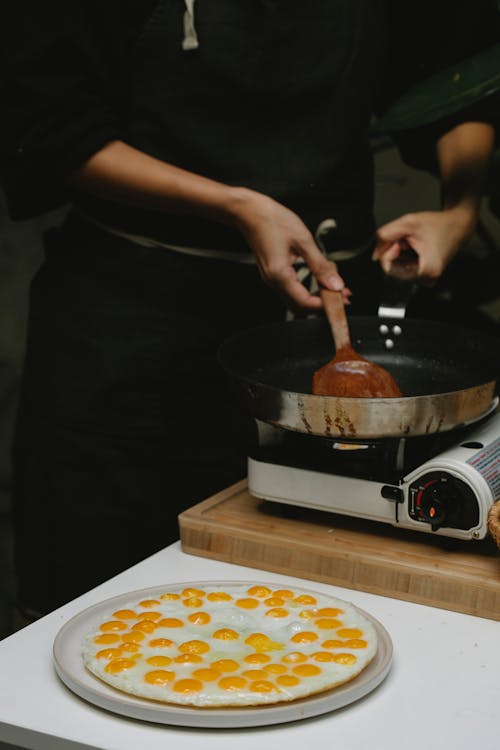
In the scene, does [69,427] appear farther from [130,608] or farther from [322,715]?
[322,715]

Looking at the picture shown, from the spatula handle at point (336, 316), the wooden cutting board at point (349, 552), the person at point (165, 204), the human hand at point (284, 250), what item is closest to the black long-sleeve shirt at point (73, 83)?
the person at point (165, 204)

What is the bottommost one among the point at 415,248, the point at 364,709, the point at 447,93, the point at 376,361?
the point at 364,709

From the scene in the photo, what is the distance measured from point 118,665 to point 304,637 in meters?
0.21

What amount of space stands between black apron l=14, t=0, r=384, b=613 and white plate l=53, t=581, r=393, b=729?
85cm

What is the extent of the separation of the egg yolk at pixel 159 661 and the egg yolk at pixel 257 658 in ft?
0.27

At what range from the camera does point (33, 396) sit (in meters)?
2.09

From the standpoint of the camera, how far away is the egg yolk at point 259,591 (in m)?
1.28

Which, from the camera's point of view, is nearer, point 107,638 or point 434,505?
point 107,638

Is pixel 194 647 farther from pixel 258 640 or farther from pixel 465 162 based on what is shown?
pixel 465 162

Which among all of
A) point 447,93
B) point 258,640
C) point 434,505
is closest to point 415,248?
point 447,93

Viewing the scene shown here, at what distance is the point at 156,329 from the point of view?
6.56 ft

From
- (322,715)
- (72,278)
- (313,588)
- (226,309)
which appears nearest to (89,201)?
(72,278)

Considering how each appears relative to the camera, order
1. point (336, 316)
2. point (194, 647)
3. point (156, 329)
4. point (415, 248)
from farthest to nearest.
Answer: point (156, 329), point (415, 248), point (336, 316), point (194, 647)

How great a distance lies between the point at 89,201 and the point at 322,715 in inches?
47.1
